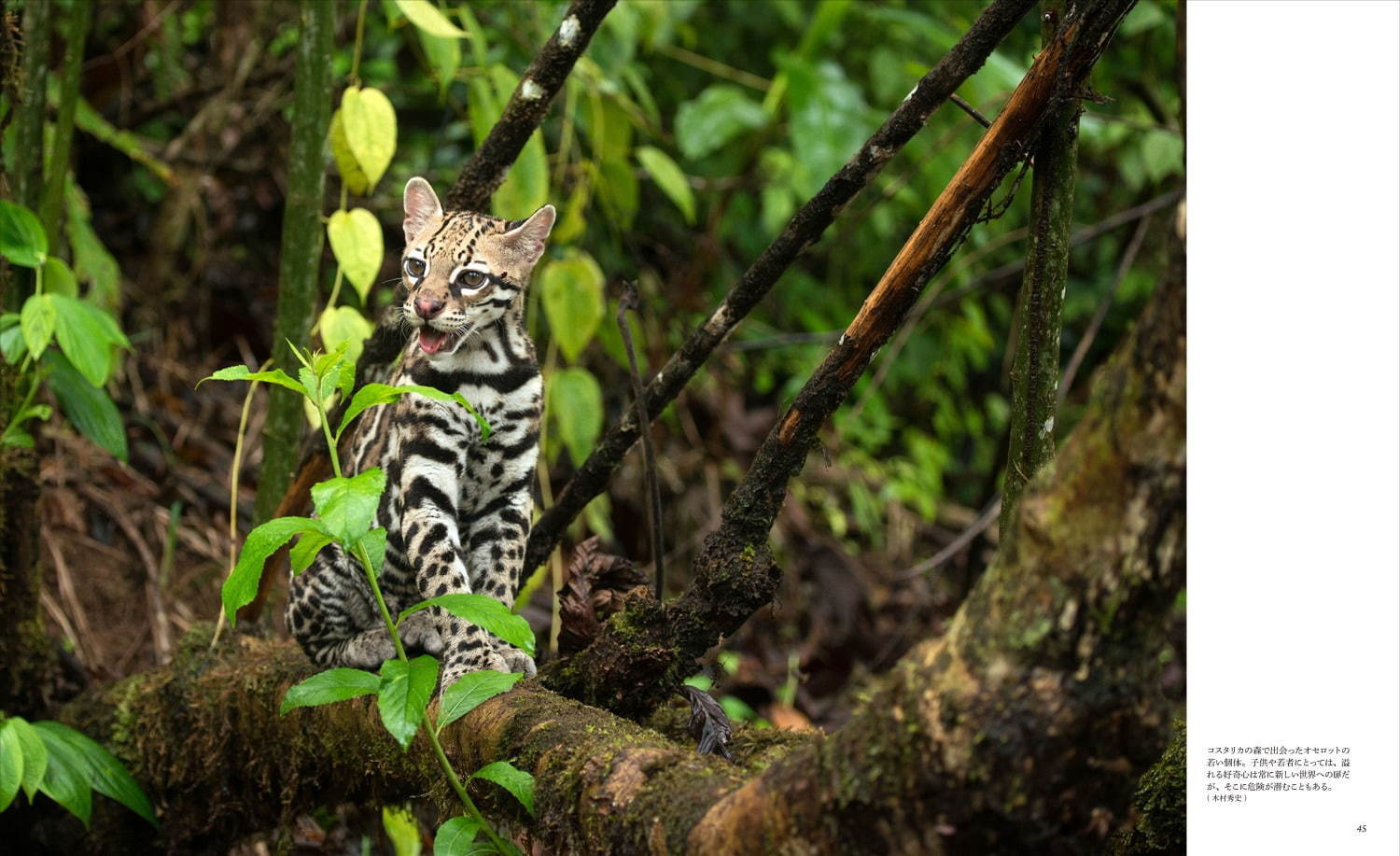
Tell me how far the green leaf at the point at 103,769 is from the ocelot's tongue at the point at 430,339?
5.05 feet

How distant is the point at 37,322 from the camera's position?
3701 mm

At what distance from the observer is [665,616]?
301 centimetres

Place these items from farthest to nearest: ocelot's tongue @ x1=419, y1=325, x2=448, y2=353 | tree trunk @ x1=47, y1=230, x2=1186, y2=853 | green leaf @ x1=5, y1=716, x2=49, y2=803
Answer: ocelot's tongue @ x1=419, y1=325, x2=448, y2=353
green leaf @ x1=5, y1=716, x2=49, y2=803
tree trunk @ x1=47, y1=230, x2=1186, y2=853

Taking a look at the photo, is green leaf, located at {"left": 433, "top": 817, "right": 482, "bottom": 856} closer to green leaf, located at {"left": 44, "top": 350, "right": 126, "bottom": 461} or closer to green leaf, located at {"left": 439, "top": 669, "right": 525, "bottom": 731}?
green leaf, located at {"left": 439, "top": 669, "right": 525, "bottom": 731}

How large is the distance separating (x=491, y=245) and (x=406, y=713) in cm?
179

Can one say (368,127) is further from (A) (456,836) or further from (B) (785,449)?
(A) (456,836)

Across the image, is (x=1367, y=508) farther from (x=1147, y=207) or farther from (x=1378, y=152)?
(x=1147, y=207)

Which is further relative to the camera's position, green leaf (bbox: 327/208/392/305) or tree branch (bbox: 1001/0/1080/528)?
green leaf (bbox: 327/208/392/305)

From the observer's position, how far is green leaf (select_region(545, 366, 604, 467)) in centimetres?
494

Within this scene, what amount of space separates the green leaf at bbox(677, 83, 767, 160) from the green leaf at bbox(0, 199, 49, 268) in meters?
3.39

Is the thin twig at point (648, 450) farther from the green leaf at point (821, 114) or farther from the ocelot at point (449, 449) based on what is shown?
the green leaf at point (821, 114)

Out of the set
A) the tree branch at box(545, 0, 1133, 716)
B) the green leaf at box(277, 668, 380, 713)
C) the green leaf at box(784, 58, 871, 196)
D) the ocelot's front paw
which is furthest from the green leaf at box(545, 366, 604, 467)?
the green leaf at box(277, 668, 380, 713)

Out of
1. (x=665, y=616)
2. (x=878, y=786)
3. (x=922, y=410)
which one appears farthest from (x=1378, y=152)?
(x=922, y=410)

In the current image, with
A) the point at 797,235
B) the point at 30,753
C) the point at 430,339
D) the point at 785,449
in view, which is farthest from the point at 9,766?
the point at 797,235
